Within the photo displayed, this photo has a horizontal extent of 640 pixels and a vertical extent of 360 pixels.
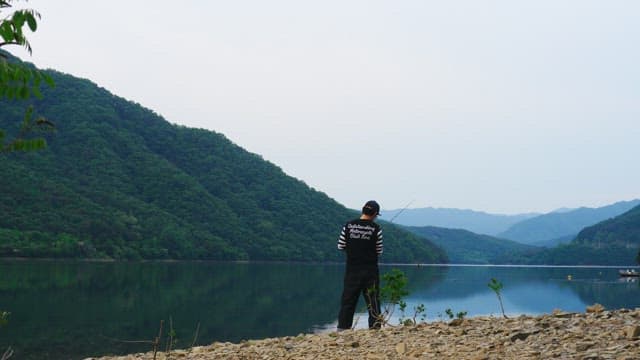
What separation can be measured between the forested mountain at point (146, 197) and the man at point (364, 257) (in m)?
112

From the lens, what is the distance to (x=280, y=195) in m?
182

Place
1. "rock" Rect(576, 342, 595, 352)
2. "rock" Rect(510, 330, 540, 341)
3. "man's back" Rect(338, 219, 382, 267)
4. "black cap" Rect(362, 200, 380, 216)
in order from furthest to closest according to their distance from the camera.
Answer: "man's back" Rect(338, 219, 382, 267) < "black cap" Rect(362, 200, 380, 216) < "rock" Rect(510, 330, 540, 341) < "rock" Rect(576, 342, 595, 352)

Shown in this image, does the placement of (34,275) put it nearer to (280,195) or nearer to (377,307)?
(377,307)

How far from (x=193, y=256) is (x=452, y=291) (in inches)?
3038

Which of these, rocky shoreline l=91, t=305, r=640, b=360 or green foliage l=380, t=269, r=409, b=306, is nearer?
rocky shoreline l=91, t=305, r=640, b=360

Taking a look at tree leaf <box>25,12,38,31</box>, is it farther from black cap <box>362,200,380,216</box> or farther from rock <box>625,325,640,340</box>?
black cap <box>362,200,380,216</box>

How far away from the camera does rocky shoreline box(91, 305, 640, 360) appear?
25.7ft

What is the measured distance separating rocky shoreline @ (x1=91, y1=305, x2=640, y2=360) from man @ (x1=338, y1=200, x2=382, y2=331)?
83 centimetres

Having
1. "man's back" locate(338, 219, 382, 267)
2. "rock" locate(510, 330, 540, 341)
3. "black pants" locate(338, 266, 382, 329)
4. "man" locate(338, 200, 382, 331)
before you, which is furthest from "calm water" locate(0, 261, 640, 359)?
"rock" locate(510, 330, 540, 341)

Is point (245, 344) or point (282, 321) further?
point (282, 321)

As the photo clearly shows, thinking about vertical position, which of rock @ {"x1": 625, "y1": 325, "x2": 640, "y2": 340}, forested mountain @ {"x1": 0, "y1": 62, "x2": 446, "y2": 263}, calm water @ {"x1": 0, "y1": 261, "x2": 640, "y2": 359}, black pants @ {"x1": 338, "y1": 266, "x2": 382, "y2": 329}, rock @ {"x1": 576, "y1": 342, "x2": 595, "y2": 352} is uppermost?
forested mountain @ {"x1": 0, "y1": 62, "x2": 446, "y2": 263}

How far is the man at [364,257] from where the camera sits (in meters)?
12.4

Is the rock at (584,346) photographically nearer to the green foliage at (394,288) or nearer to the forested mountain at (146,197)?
the green foliage at (394,288)

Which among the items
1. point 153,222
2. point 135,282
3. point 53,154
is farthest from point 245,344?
point 53,154
